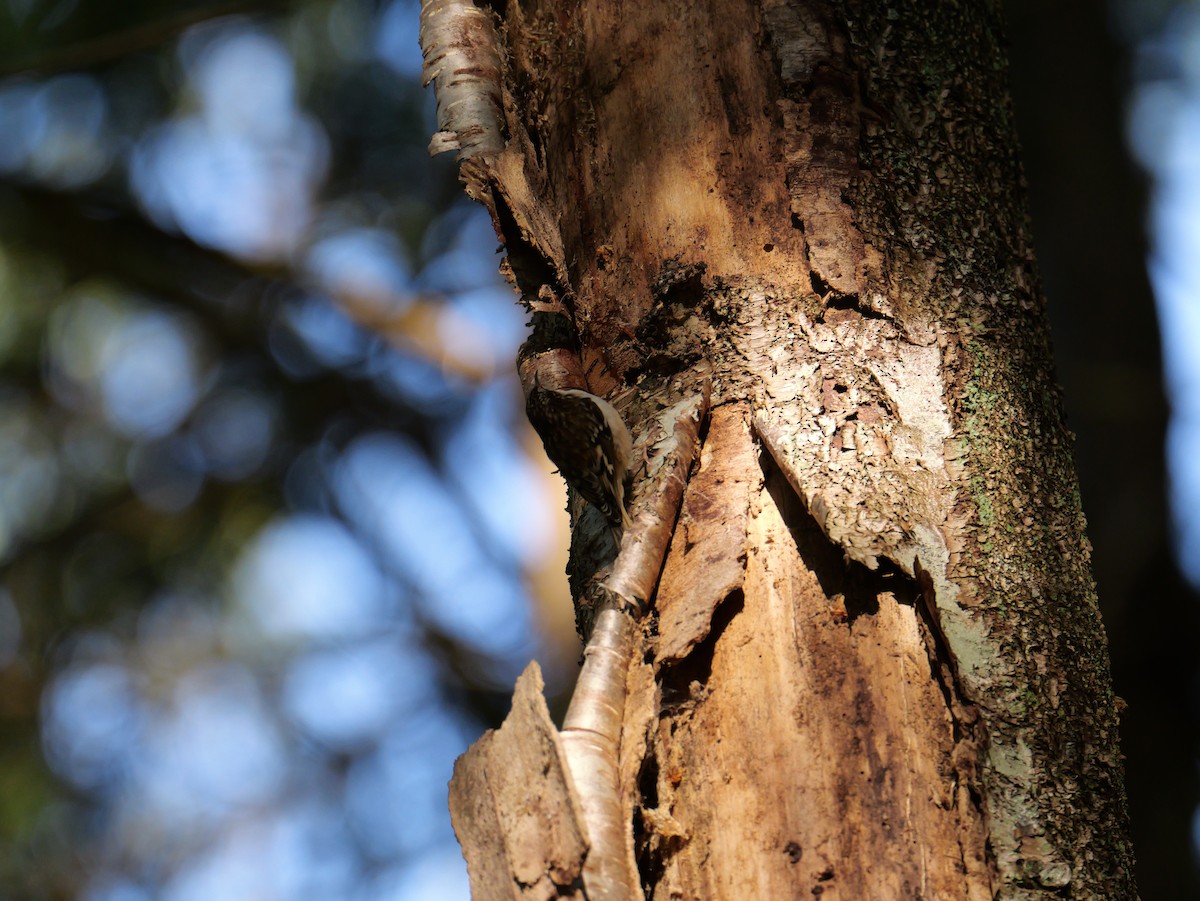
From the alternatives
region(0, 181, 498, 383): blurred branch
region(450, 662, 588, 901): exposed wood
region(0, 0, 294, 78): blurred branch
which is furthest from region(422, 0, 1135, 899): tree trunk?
region(0, 0, 294, 78): blurred branch

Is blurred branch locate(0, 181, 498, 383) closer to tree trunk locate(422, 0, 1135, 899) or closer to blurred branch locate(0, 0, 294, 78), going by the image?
blurred branch locate(0, 0, 294, 78)

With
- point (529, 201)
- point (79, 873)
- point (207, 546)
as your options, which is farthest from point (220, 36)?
point (529, 201)

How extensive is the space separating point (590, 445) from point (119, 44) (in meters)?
3.23

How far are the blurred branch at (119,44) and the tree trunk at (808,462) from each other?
9.31 feet

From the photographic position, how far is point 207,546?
11.6 feet

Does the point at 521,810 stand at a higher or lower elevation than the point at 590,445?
lower

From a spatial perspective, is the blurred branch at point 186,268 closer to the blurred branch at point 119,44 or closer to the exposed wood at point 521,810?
the blurred branch at point 119,44

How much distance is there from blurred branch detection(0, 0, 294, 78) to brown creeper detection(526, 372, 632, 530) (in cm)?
310

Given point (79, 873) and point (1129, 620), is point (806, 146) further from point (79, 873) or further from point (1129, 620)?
point (79, 873)

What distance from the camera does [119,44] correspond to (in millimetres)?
3402

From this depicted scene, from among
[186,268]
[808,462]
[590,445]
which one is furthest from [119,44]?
[808,462]

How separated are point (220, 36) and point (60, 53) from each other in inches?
20.4

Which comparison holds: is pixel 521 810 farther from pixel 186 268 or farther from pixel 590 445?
pixel 186 268

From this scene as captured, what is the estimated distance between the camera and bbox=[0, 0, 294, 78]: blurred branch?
3.26m
